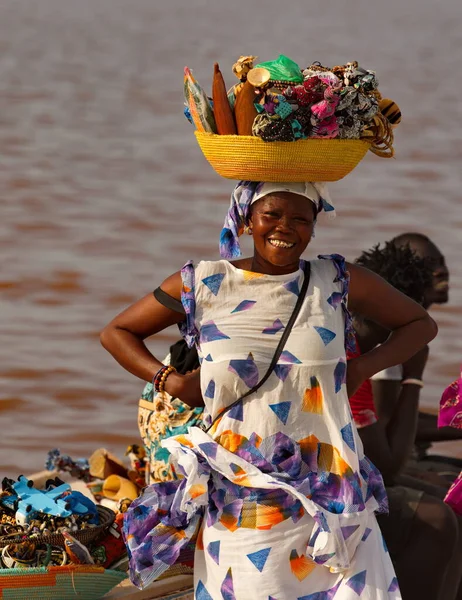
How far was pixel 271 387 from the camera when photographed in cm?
398

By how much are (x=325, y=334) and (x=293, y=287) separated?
0.17 m

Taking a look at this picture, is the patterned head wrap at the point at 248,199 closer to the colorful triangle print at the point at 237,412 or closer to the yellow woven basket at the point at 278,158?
the yellow woven basket at the point at 278,158

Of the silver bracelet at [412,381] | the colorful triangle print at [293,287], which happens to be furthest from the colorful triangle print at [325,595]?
the silver bracelet at [412,381]

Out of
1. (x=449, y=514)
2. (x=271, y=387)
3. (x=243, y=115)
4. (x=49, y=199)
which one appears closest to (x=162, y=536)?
(x=271, y=387)

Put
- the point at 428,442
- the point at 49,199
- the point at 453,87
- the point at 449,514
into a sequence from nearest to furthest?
1. the point at 449,514
2. the point at 428,442
3. the point at 49,199
4. the point at 453,87

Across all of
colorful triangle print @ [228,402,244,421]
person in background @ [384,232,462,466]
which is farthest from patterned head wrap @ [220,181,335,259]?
person in background @ [384,232,462,466]

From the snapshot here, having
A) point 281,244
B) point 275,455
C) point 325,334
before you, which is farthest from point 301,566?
point 281,244

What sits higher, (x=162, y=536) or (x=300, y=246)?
(x=300, y=246)

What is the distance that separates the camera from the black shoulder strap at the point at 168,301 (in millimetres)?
4137

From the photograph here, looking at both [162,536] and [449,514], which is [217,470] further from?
[449,514]

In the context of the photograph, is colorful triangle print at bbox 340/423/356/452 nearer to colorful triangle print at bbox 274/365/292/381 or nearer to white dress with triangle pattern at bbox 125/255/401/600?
white dress with triangle pattern at bbox 125/255/401/600

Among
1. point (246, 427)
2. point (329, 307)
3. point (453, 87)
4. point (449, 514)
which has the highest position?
point (453, 87)

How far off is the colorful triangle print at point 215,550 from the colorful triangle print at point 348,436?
455mm

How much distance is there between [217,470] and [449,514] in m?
1.64
